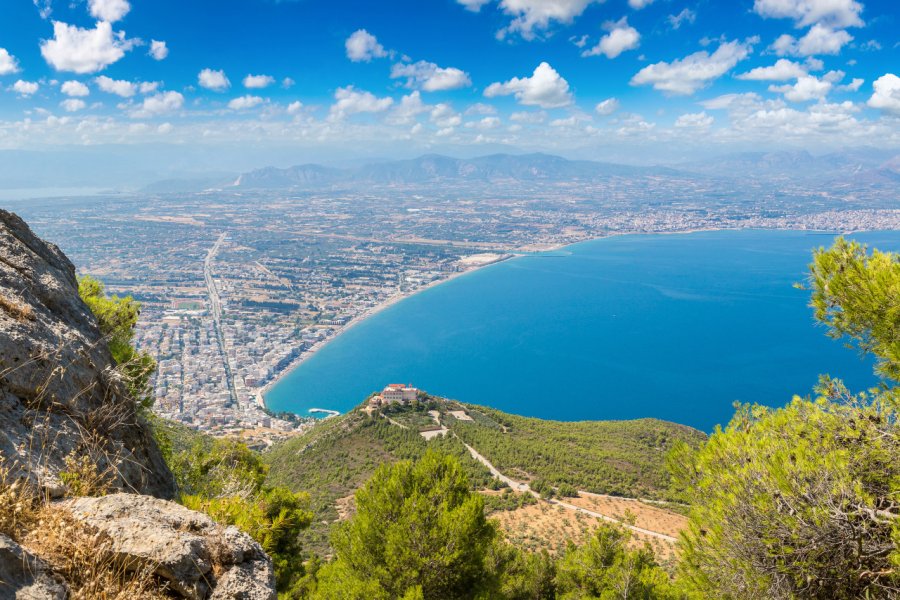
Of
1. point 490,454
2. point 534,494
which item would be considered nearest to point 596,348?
point 490,454

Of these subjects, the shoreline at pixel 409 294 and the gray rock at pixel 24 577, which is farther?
the shoreline at pixel 409 294

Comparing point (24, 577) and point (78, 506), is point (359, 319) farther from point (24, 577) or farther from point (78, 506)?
point (24, 577)

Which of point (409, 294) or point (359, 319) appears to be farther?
point (409, 294)

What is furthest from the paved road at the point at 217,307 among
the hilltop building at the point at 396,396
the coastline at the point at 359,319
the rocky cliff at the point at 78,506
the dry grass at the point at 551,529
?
the rocky cliff at the point at 78,506

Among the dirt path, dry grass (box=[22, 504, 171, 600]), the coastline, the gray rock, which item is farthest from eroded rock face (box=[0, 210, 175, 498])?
the coastline

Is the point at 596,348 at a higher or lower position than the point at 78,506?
lower

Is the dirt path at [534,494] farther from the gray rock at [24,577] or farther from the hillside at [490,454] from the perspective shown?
the gray rock at [24,577]

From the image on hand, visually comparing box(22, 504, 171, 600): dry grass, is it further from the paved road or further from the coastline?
the paved road
